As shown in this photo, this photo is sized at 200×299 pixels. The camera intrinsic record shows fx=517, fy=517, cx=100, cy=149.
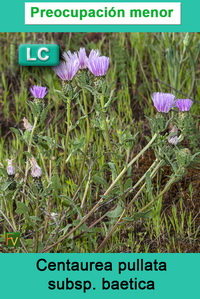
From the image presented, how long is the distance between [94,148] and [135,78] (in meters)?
0.72

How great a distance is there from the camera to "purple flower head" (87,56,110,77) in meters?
2.03

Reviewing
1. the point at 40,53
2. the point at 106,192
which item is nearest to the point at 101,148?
the point at 106,192

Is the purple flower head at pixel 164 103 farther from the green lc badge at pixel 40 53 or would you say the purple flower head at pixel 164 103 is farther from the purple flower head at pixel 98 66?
the green lc badge at pixel 40 53

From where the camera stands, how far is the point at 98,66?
204 centimetres

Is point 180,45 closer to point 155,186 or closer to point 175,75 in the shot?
point 175,75

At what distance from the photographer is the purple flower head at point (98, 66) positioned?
2.03 meters

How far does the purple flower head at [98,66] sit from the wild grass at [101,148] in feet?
0.66

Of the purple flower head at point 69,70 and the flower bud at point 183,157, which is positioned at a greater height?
the purple flower head at point 69,70

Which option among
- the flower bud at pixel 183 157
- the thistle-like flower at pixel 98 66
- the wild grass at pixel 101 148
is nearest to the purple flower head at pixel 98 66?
the thistle-like flower at pixel 98 66

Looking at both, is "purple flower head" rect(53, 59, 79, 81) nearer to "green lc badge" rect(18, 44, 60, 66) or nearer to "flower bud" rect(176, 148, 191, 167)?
"green lc badge" rect(18, 44, 60, 66)

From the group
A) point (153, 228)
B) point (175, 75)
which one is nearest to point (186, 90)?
point (175, 75)

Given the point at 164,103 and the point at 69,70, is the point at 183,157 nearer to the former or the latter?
the point at 164,103

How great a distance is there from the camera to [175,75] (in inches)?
120
